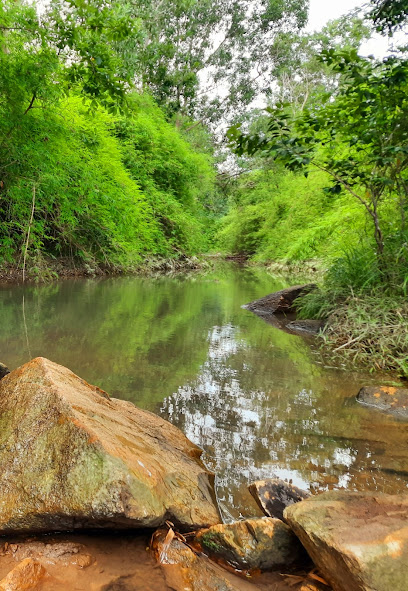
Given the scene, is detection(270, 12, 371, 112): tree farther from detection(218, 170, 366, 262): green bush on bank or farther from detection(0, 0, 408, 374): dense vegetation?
detection(218, 170, 366, 262): green bush on bank

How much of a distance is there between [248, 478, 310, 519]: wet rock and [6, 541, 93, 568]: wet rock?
0.72m

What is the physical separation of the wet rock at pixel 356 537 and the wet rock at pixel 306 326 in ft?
14.3

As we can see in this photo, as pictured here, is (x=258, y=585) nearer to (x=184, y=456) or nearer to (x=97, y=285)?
(x=184, y=456)

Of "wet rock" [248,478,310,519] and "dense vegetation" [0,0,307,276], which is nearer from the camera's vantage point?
"wet rock" [248,478,310,519]

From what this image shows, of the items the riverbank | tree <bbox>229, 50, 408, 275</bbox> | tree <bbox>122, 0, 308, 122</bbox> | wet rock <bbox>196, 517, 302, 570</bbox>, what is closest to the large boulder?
wet rock <bbox>196, 517, 302, 570</bbox>

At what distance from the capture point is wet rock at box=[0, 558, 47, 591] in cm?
111

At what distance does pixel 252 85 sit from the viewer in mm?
22672

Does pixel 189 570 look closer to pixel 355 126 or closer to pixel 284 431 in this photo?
pixel 284 431

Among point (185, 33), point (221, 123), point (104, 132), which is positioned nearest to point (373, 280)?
point (104, 132)

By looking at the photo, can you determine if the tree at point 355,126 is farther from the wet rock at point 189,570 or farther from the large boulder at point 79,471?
the wet rock at point 189,570

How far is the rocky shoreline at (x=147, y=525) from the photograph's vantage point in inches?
46.9

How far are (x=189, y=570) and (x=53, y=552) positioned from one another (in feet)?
1.47

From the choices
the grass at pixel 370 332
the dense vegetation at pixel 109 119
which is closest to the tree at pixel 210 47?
the dense vegetation at pixel 109 119

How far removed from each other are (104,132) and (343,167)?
27.3ft
